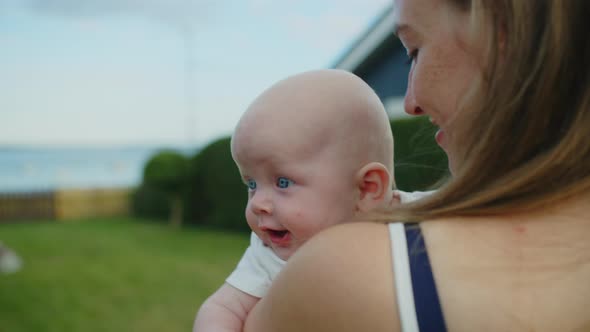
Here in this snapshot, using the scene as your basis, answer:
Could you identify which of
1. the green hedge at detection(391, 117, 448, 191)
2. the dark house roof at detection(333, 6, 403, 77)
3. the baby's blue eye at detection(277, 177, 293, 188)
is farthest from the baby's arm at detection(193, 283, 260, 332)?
the dark house roof at detection(333, 6, 403, 77)

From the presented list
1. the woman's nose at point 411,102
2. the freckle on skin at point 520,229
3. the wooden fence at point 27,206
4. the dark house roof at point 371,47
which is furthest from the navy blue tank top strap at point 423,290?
the wooden fence at point 27,206

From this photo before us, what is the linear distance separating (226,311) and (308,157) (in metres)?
0.43

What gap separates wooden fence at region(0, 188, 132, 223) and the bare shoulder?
2320cm

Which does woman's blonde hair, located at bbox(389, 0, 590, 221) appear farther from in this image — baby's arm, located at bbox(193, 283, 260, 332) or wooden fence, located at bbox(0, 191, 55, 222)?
wooden fence, located at bbox(0, 191, 55, 222)

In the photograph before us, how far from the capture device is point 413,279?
92cm

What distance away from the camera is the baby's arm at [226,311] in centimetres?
151

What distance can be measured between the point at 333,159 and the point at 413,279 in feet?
2.04

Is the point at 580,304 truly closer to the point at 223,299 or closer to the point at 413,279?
the point at 413,279

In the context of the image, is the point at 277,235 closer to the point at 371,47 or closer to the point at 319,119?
the point at 319,119

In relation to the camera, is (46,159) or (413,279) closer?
(413,279)

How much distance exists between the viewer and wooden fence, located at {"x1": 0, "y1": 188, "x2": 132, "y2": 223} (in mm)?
22203

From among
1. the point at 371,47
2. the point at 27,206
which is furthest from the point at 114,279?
the point at 27,206

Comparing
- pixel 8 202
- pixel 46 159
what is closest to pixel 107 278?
pixel 8 202

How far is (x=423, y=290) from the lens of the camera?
917 millimetres
